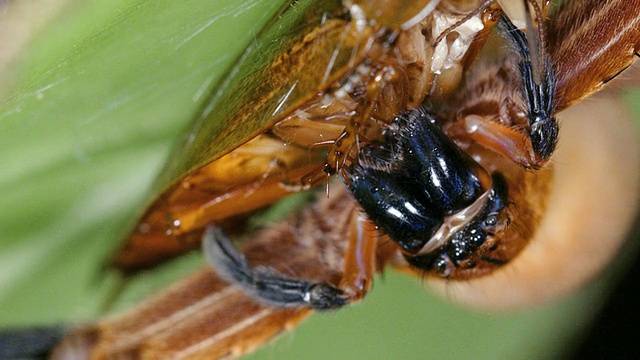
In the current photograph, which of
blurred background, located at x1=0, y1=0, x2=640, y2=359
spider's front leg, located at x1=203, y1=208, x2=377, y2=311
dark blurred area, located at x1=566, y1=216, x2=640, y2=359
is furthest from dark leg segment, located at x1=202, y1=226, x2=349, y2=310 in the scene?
dark blurred area, located at x1=566, y1=216, x2=640, y2=359

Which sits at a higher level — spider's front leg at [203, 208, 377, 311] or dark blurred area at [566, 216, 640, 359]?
spider's front leg at [203, 208, 377, 311]

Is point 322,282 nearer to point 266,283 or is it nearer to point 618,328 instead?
point 266,283

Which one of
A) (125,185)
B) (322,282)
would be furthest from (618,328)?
(125,185)

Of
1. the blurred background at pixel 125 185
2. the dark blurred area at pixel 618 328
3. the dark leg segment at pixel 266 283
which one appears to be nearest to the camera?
the blurred background at pixel 125 185

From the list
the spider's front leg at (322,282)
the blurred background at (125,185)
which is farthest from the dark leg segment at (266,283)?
the blurred background at (125,185)

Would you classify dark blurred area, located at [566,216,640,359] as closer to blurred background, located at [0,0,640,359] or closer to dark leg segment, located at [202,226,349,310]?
blurred background, located at [0,0,640,359]

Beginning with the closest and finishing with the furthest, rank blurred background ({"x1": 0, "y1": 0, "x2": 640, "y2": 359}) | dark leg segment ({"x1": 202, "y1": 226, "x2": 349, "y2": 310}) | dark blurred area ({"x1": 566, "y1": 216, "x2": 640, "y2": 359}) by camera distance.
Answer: blurred background ({"x1": 0, "y1": 0, "x2": 640, "y2": 359})
dark leg segment ({"x1": 202, "y1": 226, "x2": 349, "y2": 310})
dark blurred area ({"x1": 566, "y1": 216, "x2": 640, "y2": 359})

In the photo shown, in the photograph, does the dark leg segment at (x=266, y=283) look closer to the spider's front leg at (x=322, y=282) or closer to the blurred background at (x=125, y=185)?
the spider's front leg at (x=322, y=282)

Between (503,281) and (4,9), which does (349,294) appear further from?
(4,9)

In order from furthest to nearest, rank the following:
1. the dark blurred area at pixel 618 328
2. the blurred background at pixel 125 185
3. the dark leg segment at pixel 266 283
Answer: the dark blurred area at pixel 618 328 → the dark leg segment at pixel 266 283 → the blurred background at pixel 125 185
